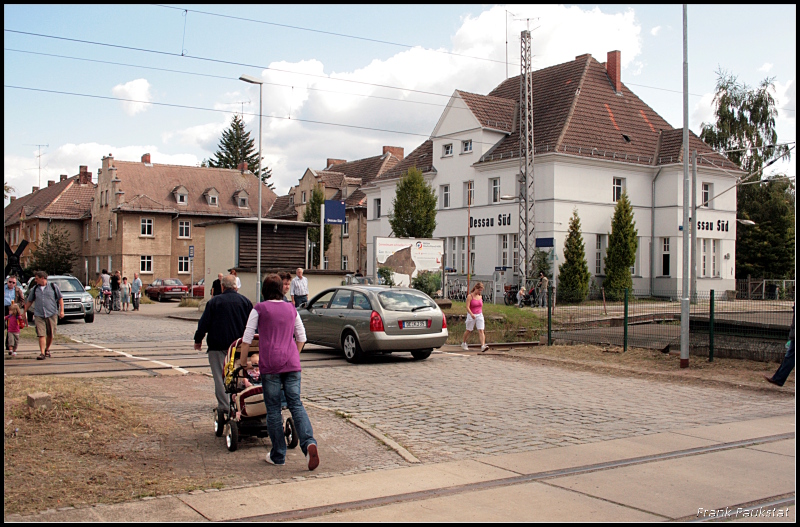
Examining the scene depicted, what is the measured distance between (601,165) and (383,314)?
2997cm

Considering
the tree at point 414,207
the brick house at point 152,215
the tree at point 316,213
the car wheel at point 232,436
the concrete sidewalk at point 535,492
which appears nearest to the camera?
the concrete sidewalk at point 535,492

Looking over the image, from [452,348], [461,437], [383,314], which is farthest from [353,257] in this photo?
[461,437]

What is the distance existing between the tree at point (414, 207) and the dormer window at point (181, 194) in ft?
96.7

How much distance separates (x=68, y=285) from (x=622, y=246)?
28096 millimetres

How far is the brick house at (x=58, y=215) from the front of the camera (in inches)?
2879

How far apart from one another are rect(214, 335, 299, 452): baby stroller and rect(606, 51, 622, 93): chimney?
143 ft

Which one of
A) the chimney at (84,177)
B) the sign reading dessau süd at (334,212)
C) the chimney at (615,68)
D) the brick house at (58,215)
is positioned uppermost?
the chimney at (615,68)

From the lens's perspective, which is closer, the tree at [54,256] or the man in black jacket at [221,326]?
the man in black jacket at [221,326]

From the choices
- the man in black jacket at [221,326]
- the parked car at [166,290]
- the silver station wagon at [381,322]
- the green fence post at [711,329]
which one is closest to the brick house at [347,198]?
the parked car at [166,290]

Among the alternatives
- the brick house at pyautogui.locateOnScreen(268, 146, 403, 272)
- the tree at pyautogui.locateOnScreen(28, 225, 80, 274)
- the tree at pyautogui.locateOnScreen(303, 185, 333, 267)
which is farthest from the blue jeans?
the tree at pyautogui.locateOnScreen(28, 225, 80, 274)

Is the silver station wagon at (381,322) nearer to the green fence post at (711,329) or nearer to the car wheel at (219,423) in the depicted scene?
the green fence post at (711,329)

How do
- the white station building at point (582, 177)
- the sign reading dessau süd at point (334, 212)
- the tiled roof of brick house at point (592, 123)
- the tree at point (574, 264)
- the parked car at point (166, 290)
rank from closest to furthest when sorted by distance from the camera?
the sign reading dessau süd at point (334, 212)
the tree at point (574, 264)
the white station building at point (582, 177)
the tiled roof of brick house at point (592, 123)
the parked car at point (166, 290)

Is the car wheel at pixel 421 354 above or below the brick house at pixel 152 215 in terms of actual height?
below

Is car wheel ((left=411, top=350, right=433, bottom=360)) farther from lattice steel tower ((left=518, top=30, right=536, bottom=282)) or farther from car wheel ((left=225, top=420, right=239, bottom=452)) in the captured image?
lattice steel tower ((left=518, top=30, right=536, bottom=282))
